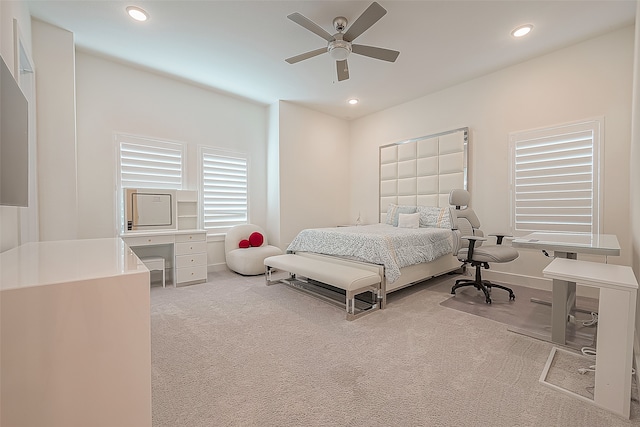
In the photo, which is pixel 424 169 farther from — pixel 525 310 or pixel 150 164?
pixel 150 164

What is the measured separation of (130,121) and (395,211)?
4342 millimetres

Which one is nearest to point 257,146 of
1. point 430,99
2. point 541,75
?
point 430,99

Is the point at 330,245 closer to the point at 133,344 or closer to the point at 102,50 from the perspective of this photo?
the point at 133,344

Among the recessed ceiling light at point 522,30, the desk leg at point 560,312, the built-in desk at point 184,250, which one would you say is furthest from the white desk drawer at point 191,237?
the recessed ceiling light at point 522,30

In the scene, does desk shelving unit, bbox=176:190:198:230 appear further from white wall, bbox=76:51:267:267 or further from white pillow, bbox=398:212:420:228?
white pillow, bbox=398:212:420:228

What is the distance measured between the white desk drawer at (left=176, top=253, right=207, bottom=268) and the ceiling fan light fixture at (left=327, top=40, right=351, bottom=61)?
3.17 metres

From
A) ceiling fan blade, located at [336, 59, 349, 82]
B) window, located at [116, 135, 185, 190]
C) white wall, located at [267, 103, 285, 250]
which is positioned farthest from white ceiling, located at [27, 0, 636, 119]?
window, located at [116, 135, 185, 190]

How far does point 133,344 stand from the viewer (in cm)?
94

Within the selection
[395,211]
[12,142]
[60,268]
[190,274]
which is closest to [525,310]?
[395,211]

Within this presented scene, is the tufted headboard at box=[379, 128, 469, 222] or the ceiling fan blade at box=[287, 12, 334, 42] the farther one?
the tufted headboard at box=[379, 128, 469, 222]

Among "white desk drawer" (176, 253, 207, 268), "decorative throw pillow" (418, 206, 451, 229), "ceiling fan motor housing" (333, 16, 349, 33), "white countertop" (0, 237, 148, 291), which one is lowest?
"white desk drawer" (176, 253, 207, 268)

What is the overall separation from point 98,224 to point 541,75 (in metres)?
6.12

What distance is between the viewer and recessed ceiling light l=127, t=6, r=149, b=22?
2658mm

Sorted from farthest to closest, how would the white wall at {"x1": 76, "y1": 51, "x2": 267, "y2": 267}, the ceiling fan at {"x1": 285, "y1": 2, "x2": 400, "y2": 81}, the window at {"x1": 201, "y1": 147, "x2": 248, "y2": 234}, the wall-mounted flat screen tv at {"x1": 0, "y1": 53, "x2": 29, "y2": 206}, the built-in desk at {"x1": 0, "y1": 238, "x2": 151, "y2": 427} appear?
the window at {"x1": 201, "y1": 147, "x2": 248, "y2": 234}
the white wall at {"x1": 76, "y1": 51, "x2": 267, "y2": 267}
the ceiling fan at {"x1": 285, "y1": 2, "x2": 400, "y2": 81}
the wall-mounted flat screen tv at {"x1": 0, "y1": 53, "x2": 29, "y2": 206}
the built-in desk at {"x1": 0, "y1": 238, "x2": 151, "y2": 427}
